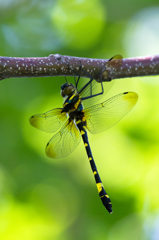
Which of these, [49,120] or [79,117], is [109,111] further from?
[49,120]

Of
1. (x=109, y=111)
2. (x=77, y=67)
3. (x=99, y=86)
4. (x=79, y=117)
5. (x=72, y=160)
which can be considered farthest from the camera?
(x=72, y=160)

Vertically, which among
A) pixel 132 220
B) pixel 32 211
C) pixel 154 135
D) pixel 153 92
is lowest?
pixel 132 220

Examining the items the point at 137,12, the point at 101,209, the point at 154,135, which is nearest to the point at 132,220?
the point at 101,209

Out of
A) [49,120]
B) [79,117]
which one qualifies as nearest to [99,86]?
[79,117]

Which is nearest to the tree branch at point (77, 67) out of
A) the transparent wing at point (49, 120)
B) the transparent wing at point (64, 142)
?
the transparent wing at point (49, 120)

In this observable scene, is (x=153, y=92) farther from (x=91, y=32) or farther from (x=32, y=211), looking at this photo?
(x=32, y=211)

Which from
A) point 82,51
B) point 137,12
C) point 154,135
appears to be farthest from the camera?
point 137,12

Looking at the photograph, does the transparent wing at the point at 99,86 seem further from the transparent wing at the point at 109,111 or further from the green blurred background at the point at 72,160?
the green blurred background at the point at 72,160
